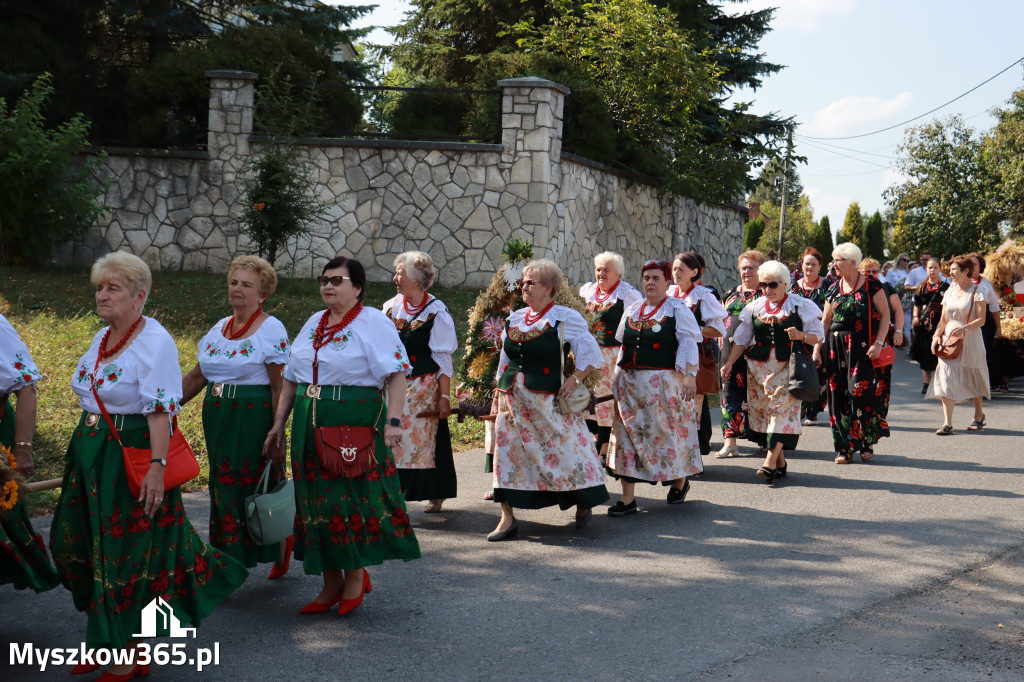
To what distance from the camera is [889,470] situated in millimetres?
9250

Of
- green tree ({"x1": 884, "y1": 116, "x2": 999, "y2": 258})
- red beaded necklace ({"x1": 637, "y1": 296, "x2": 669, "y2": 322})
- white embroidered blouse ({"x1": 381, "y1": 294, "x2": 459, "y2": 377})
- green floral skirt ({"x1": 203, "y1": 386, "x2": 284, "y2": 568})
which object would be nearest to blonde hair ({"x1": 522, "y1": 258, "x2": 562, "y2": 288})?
white embroidered blouse ({"x1": 381, "y1": 294, "x2": 459, "y2": 377})

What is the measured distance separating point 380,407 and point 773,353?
16.3 ft

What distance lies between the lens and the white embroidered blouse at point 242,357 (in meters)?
5.27

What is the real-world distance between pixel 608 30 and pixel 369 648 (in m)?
16.9

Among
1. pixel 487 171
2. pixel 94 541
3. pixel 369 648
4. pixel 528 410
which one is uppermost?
pixel 487 171

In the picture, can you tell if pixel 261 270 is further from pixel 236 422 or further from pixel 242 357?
pixel 236 422

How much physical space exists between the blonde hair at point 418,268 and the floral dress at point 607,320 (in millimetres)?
2142

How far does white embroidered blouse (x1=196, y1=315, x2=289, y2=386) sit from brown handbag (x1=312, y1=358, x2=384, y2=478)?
60 cm

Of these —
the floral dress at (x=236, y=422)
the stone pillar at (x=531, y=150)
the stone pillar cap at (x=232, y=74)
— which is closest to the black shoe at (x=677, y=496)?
the floral dress at (x=236, y=422)

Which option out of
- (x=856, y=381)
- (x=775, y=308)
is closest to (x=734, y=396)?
(x=775, y=308)

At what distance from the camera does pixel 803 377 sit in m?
8.64

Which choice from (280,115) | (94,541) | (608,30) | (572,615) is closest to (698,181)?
(608,30)

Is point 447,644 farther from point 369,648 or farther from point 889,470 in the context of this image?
point 889,470

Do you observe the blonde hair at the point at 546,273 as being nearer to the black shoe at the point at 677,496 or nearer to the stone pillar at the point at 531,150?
the black shoe at the point at 677,496
